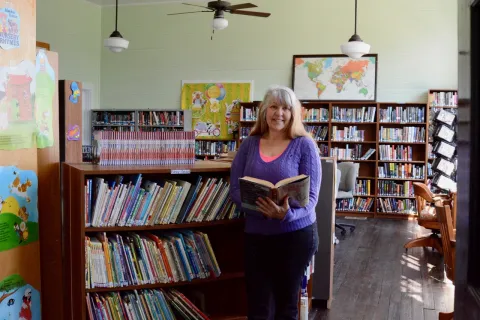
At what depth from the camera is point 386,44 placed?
9.61m

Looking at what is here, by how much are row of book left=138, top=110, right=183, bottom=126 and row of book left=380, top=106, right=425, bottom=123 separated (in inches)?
158

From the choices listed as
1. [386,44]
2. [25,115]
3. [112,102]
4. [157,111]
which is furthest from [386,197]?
[25,115]

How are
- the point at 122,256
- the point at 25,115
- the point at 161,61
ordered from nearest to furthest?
1. the point at 25,115
2. the point at 122,256
3. the point at 161,61

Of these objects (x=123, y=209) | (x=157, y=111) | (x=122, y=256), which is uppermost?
(x=157, y=111)

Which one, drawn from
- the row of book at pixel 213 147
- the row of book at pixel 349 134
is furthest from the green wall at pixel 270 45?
the row of book at pixel 213 147

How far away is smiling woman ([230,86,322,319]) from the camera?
2.62 meters

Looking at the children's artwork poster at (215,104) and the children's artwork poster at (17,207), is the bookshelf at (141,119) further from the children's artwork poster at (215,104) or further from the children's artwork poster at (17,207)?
the children's artwork poster at (17,207)

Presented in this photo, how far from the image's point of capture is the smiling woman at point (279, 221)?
2617 millimetres

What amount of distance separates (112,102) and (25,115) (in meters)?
8.97

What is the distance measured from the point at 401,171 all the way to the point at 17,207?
303 inches

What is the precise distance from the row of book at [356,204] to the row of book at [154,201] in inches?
258

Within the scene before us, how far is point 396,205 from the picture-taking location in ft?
30.6

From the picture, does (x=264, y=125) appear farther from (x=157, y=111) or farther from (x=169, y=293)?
(x=157, y=111)

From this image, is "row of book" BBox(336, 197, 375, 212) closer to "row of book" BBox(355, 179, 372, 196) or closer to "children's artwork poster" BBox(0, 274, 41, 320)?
"row of book" BBox(355, 179, 372, 196)
